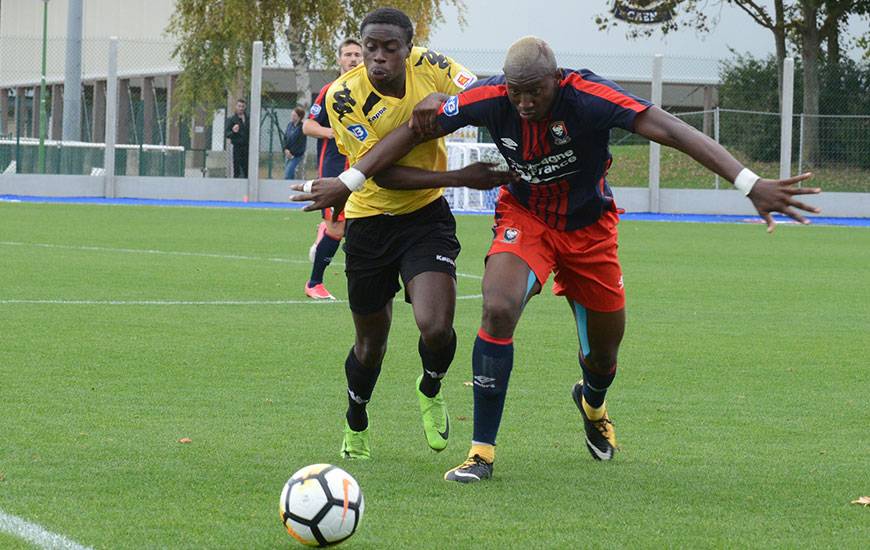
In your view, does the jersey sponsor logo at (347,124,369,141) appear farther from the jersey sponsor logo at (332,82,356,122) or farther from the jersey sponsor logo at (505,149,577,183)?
the jersey sponsor logo at (505,149,577,183)

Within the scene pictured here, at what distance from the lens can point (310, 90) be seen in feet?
118

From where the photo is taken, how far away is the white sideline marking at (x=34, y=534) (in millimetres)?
4820

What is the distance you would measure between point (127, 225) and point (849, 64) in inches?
607

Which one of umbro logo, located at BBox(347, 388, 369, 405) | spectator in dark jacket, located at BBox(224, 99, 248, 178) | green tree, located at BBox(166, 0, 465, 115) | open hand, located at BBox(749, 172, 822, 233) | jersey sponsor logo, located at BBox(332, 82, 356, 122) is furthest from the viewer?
green tree, located at BBox(166, 0, 465, 115)

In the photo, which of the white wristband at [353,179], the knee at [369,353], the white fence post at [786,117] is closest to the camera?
the white wristband at [353,179]

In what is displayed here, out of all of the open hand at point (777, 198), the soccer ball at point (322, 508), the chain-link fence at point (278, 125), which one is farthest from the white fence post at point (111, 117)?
the soccer ball at point (322, 508)

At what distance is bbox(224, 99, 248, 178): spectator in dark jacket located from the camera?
101 ft

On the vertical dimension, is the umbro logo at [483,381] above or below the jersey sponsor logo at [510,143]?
below

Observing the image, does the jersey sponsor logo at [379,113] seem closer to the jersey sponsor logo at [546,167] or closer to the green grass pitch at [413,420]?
the jersey sponsor logo at [546,167]

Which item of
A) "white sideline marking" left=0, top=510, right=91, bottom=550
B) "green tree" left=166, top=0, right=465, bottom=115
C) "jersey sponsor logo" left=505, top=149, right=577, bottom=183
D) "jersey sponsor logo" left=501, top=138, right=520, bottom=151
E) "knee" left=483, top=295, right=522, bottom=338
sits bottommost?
"white sideline marking" left=0, top=510, right=91, bottom=550

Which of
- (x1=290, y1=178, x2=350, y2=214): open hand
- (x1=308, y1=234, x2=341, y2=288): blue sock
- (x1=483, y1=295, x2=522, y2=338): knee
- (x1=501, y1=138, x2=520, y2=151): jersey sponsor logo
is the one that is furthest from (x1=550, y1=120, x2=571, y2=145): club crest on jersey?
(x1=308, y1=234, x2=341, y2=288): blue sock

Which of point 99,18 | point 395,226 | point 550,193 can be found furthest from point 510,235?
point 99,18

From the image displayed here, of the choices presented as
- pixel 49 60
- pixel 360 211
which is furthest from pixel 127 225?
pixel 360 211

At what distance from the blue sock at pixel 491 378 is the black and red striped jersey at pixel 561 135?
630mm
